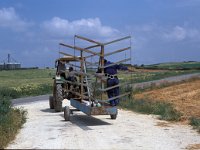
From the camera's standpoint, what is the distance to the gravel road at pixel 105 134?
12.1 meters

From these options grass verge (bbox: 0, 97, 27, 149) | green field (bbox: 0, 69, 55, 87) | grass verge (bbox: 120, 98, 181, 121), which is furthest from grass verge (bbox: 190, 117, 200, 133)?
green field (bbox: 0, 69, 55, 87)

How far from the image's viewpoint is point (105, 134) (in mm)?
13953

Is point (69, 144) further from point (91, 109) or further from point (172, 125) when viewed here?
point (172, 125)

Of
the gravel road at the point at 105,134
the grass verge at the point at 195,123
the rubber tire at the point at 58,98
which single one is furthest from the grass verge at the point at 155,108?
the rubber tire at the point at 58,98

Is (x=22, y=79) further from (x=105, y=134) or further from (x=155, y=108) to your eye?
(x=105, y=134)

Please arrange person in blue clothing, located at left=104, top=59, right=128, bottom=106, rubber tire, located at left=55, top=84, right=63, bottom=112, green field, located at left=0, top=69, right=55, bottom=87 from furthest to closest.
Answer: green field, located at left=0, top=69, right=55, bottom=87 → rubber tire, located at left=55, top=84, right=63, bottom=112 → person in blue clothing, located at left=104, top=59, right=128, bottom=106

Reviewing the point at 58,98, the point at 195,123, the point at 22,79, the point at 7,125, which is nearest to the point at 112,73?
the point at 195,123

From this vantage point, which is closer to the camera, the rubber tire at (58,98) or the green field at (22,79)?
the rubber tire at (58,98)

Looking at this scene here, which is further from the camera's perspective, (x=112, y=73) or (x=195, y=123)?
(x=112, y=73)

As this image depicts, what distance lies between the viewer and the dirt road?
12.1 meters

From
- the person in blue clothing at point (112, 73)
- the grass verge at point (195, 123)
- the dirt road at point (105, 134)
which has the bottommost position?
the dirt road at point (105, 134)

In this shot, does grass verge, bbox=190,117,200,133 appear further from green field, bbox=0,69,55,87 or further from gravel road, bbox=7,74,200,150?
green field, bbox=0,69,55,87

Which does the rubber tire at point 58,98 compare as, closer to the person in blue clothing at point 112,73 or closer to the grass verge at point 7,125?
the grass verge at point 7,125

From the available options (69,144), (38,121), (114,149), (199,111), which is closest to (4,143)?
(69,144)
